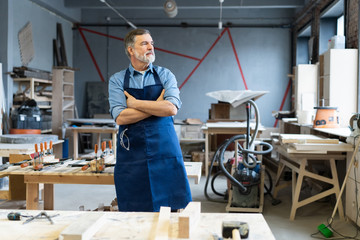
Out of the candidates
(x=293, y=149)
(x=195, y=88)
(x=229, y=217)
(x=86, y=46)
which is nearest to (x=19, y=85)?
(x=86, y=46)

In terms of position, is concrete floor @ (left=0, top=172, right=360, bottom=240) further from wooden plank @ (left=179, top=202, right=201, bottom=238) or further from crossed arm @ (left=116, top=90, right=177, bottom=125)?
wooden plank @ (left=179, top=202, right=201, bottom=238)

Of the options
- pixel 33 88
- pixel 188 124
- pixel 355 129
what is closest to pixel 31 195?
pixel 355 129

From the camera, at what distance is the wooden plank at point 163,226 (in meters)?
1.34

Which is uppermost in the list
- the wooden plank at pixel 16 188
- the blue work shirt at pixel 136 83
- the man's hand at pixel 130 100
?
the blue work shirt at pixel 136 83

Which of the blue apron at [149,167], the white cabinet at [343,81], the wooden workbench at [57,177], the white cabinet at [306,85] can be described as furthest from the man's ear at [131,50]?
the white cabinet at [306,85]

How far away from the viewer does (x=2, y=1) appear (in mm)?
8008

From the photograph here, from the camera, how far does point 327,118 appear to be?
496 cm

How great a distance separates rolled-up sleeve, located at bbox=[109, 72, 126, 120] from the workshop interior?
0.06 feet

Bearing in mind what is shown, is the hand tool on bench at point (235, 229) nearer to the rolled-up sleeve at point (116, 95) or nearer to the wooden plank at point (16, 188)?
the rolled-up sleeve at point (116, 95)

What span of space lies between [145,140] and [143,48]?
0.55m

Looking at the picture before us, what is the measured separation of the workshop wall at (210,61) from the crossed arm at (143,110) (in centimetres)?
917

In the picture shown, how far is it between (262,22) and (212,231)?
1084 centimetres

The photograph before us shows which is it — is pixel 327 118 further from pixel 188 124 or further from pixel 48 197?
pixel 188 124

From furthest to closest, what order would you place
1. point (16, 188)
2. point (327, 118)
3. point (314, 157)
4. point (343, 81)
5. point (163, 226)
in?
point (343, 81), point (327, 118), point (314, 157), point (16, 188), point (163, 226)
